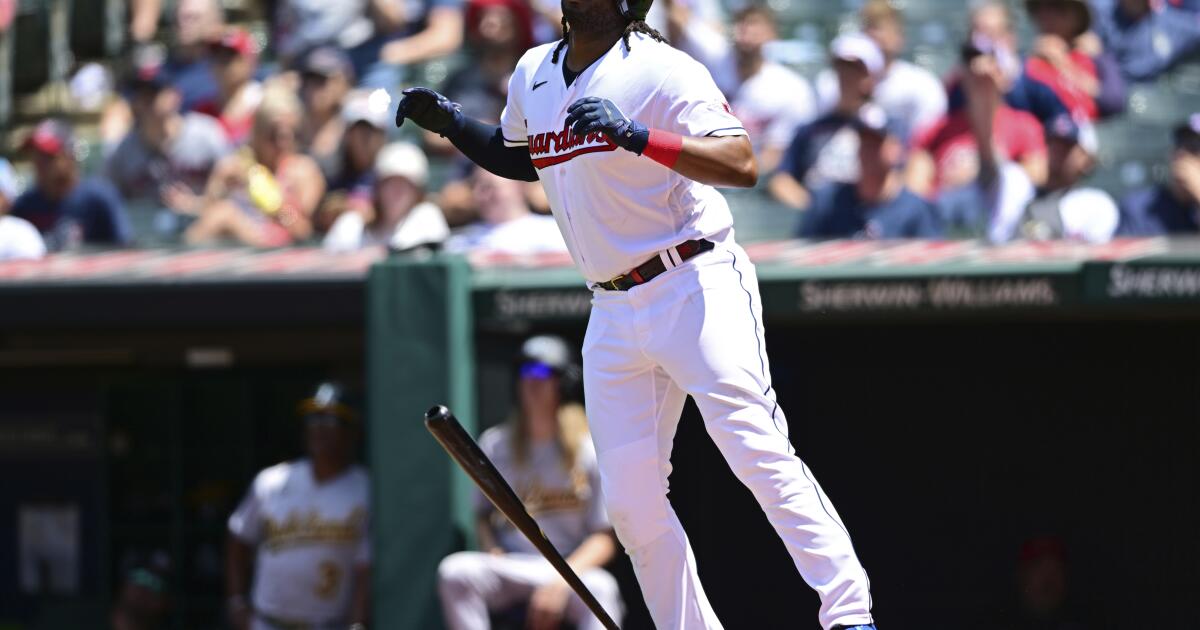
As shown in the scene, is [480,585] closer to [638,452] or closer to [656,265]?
[638,452]

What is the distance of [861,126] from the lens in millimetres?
7121

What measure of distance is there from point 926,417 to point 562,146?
8.84 feet

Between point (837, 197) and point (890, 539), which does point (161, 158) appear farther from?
point (890, 539)

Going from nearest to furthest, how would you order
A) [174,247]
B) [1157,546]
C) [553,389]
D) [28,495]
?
[1157,546]
[553,389]
[174,247]
[28,495]

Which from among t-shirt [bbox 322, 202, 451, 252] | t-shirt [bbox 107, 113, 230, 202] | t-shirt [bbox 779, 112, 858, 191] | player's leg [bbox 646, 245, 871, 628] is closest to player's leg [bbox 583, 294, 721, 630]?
player's leg [bbox 646, 245, 871, 628]

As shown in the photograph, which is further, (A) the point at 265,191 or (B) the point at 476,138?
(A) the point at 265,191

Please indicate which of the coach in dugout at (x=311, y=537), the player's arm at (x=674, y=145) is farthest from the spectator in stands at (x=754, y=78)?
the player's arm at (x=674, y=145)

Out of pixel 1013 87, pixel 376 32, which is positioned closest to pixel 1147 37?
pixel 1013 87

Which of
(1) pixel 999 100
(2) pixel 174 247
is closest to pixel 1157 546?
(1) pixel 999 100

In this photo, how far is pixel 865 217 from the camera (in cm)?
692

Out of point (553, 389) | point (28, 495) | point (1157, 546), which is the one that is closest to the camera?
point (1157, 546)

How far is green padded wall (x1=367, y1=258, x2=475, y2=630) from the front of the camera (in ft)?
20.0

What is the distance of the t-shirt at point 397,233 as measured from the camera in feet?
20.6

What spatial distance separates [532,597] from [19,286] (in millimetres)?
2300
